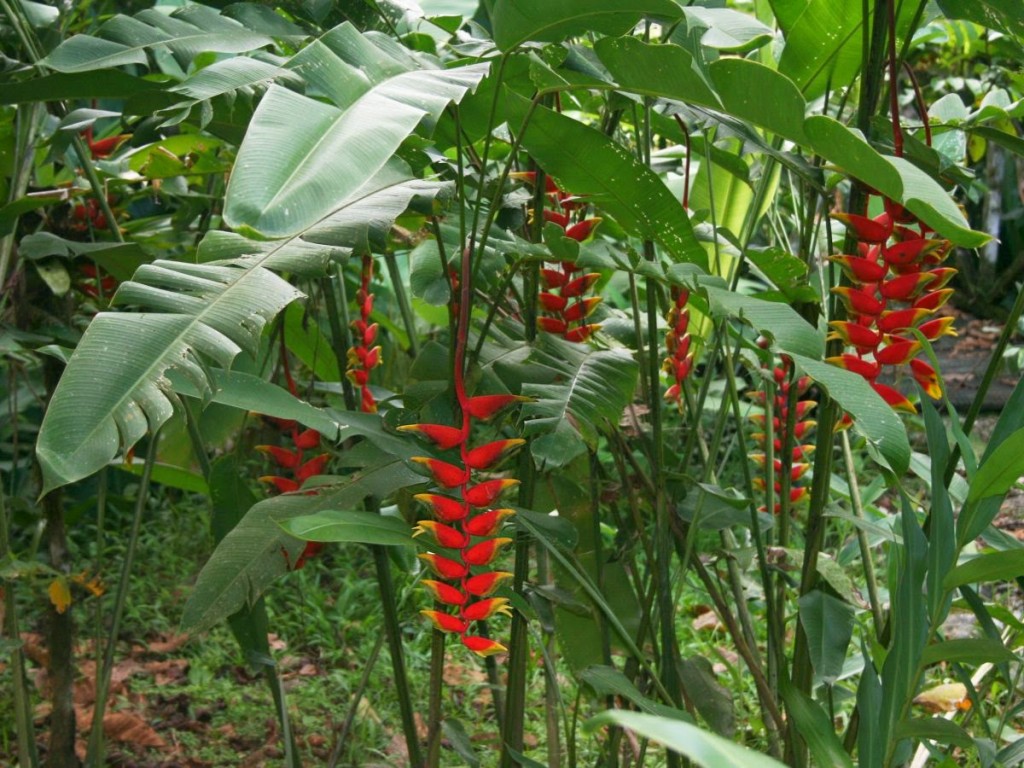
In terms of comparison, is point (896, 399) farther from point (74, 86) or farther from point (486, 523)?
point (74, 86)

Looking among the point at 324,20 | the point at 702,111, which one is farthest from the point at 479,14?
the point at 702,111

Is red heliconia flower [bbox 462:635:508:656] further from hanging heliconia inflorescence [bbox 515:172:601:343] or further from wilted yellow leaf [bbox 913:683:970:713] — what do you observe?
wilted yellow leaf [bbox 913:683:970:713]

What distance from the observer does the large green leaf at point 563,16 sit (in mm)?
744

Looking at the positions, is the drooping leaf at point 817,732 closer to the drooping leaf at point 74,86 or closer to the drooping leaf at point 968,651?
the drooping leaf at point 968,651

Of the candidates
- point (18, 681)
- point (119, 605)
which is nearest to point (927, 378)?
point (119, 605)

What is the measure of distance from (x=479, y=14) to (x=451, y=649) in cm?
140

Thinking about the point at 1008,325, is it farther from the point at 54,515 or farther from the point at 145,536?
the point at 145,536

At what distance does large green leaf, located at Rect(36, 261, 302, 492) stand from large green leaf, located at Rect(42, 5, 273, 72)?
8.5 inches

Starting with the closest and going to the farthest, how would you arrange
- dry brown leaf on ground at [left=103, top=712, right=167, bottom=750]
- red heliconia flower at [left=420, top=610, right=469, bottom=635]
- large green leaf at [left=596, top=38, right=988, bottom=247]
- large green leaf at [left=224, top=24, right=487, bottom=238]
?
large green leaf at [left=224, top=24, right=487, bottom=238] < large green leaf at [left=596, top=38, right=988, bottom=247] < red heliconia flower at [left=420, top=610, right=469, bottom=635] < dry brown leaf on ground at [left=103, top=712, right=167, bottom=750]

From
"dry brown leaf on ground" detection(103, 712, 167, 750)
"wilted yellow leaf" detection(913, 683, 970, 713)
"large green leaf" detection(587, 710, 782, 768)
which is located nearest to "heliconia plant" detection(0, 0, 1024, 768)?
"large green leaf" detection(587, 710, 782, 768)

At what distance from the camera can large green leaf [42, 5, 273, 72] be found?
872 millimetres

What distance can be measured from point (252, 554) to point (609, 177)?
1.56 ft

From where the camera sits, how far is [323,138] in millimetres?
640

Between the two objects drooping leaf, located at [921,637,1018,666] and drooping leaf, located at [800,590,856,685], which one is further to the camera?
drooping leaf, located at [800,590,856,685]
